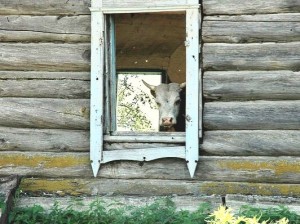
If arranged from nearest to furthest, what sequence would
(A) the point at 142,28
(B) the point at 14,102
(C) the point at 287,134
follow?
(C) the point at 287,134 → (B) the point at 14,102 → (A) the point at 142,28

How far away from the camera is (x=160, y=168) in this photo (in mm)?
7637

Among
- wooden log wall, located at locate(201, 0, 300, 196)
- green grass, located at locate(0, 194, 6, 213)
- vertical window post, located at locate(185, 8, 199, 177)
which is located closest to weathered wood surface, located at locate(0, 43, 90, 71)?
vertical window post, located at locate(185, 8, 199, 177)

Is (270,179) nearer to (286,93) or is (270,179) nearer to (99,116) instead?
(286,93)

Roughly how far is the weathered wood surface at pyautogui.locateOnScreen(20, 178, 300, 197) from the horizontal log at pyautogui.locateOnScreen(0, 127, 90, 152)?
34cm

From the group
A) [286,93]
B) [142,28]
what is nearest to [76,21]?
[286,93]

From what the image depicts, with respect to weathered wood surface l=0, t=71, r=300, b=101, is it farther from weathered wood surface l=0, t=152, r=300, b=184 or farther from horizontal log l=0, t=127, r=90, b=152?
weathered wood surface l=0, t=152, r=300, b=184

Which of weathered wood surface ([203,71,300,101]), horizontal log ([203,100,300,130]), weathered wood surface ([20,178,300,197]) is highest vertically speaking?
weathered wood surface ([203,71,300,101])

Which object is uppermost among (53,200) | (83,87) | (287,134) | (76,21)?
(76,21)

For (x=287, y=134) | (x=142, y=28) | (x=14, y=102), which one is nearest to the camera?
(x=287, y=134)

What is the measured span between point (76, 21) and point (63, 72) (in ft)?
1.83

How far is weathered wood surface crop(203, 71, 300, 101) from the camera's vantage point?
24.4 ft

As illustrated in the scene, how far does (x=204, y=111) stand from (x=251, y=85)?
1.78ft

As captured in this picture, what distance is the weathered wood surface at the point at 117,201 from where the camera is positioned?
743 cm

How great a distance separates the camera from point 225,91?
7.54 meters
